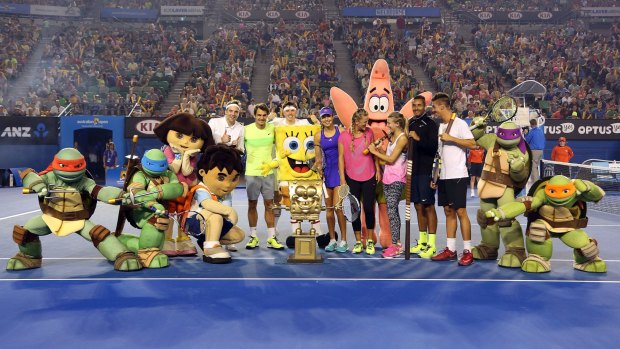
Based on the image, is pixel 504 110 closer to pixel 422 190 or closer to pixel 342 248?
pixel 422 190

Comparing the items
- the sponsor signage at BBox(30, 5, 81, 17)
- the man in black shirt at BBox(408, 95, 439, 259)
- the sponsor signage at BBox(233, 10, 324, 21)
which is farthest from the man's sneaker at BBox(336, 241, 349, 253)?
the sponsor signage at BBox(30, 5, 81, 17)

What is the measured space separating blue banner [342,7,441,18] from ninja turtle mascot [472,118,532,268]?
25.8 m

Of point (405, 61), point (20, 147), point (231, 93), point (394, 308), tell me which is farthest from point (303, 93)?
point (394, 308)

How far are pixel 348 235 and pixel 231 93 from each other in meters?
13.7

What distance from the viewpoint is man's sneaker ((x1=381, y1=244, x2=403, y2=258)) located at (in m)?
7.29

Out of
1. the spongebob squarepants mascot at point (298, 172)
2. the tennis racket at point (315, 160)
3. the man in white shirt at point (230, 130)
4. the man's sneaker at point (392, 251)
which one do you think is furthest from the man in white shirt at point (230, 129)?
the man's sneaker at point (392, 251)

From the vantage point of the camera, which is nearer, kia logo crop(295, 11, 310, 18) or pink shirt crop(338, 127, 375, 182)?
pink shirt crop(338, 127, 375, 182)

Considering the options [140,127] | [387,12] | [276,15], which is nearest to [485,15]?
[387,12]

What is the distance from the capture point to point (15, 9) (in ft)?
99.3

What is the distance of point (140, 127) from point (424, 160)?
1338 cm

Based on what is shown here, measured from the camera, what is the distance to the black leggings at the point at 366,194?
7.46 meters

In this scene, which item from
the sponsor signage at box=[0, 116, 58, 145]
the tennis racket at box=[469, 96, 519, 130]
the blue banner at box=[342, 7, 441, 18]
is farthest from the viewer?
the blue banner at box=[342, 7, 441, 18]

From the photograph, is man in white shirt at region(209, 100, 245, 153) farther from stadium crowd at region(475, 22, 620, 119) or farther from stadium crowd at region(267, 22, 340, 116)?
stadium crowd at region(475, 22, 620, 119)

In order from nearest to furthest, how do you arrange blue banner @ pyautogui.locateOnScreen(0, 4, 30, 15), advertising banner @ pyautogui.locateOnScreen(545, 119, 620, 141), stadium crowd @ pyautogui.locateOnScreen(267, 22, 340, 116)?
advertising banner @ pyautogui.locateOnScreen(545, 119, 620, 141) → stadium crowd @ pyautogui.locateOnScreen(267, 22, 340, 116) → blue banner @ pyautogui.locateOnScreen(0, 4, 30, 15)
